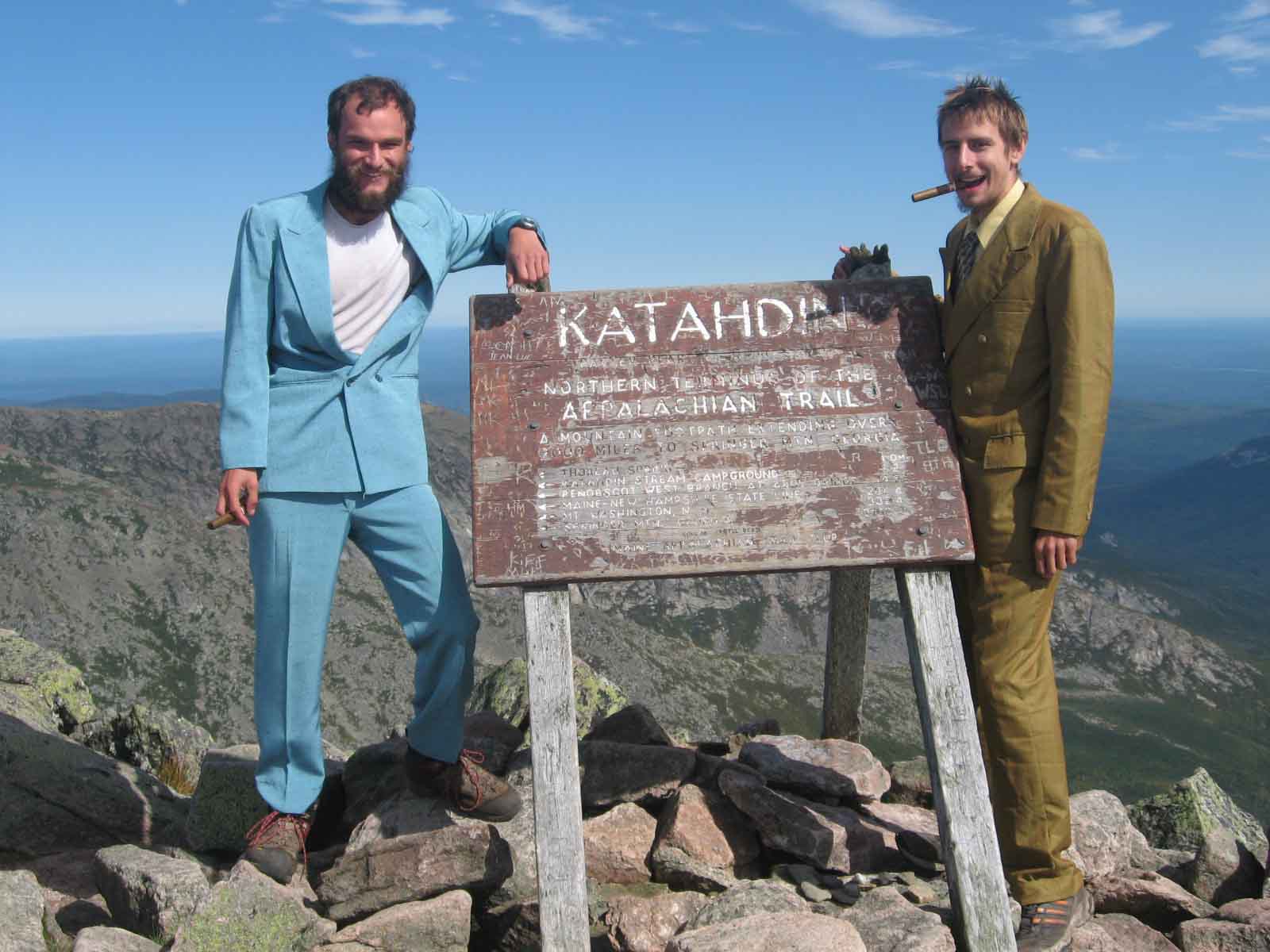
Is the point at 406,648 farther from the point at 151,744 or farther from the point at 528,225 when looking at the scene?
the point at 528,225

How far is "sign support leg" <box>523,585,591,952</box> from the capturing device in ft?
19.6

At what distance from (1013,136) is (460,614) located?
4521mm

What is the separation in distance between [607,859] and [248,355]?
4.12m

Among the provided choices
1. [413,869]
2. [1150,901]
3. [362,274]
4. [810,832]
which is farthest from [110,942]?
[1150,901]

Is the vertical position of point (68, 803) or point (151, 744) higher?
point (68, 803)

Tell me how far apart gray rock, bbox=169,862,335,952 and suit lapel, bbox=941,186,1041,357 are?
525 cm

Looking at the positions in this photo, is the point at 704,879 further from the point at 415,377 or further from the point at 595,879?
the point at 415,377

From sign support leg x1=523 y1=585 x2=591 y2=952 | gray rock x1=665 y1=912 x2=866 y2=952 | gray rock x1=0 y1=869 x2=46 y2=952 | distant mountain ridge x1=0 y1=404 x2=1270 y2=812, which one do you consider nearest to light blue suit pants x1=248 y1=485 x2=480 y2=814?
sign support leg x1=523 y1=585 x2=591 y2=952

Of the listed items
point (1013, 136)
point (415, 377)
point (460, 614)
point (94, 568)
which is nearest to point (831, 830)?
point (460, 614)

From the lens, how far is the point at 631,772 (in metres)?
8.35

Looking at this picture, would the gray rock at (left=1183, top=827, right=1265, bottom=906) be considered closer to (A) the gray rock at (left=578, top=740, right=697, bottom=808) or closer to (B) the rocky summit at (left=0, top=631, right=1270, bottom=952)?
(B) the rocky summit at (left=0, top=631, right=1270, bottom=952)

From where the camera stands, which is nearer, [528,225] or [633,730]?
[528,225]

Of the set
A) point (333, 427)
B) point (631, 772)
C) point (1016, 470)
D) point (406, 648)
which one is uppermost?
point (333, 427)

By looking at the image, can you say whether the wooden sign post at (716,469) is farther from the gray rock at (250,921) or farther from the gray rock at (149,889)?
the gray rock at (149,889)
